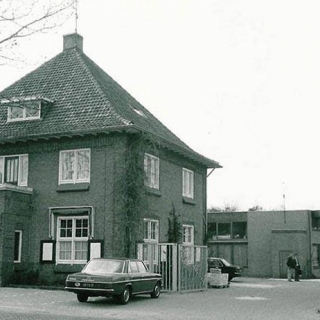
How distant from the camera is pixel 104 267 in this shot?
19203 millimetres

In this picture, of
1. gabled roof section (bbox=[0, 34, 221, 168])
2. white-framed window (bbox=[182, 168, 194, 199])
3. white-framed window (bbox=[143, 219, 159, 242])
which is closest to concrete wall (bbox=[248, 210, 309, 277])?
white-framed window (bbox=[182, 168, 194, 199])

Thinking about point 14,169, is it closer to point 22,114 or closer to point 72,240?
point 22,114

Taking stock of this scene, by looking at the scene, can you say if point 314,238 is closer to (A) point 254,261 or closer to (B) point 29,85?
(A) point 254,261

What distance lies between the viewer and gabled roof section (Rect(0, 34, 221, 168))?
2570cm

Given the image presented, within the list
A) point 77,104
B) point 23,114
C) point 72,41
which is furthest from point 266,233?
point 23,114

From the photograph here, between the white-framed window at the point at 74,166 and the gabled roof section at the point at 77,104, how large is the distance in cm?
108

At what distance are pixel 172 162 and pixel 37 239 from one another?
25.4 feet

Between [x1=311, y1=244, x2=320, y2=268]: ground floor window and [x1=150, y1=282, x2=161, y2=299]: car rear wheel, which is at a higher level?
[x1=311, y1=244, x2=320, y2=268]: ground floor window

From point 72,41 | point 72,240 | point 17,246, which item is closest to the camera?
point 72,240

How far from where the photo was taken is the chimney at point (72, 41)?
3117 centimetres

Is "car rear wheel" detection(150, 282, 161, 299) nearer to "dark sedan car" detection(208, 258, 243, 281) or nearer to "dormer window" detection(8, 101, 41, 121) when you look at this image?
"dormer window" detection(8, 101, 41, 121)

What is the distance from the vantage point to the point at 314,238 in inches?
1860

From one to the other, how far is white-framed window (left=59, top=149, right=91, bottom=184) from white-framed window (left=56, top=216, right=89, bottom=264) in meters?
1.68

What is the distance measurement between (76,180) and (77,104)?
12.2 ft
